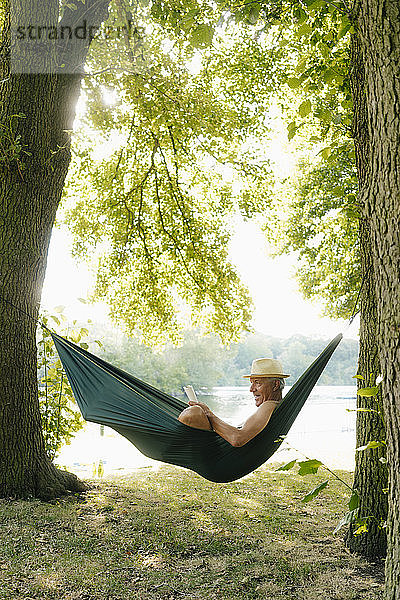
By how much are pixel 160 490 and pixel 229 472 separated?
1.14 m

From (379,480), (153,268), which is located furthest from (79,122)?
(379,480)

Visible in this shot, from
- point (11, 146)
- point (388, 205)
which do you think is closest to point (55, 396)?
point (11, 146)

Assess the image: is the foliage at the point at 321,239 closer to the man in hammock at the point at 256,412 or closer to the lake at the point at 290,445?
the lake at the point at 290,445

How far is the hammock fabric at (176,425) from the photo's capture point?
7.77 feet

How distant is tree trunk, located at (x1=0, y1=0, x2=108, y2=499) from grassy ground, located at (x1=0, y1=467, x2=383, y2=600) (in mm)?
217

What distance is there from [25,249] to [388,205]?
7.27 feet

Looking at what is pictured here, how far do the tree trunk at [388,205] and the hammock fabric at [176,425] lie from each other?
103 cm

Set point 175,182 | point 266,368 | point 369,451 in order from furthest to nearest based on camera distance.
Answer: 1. point 175,182
2. point 266,368
3. point 369,451

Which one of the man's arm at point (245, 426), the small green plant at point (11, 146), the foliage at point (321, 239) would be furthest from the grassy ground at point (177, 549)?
the foliage at point (321, 239)

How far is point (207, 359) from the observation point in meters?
22.3

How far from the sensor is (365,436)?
229 cm

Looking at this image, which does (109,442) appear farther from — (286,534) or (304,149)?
(286,534)

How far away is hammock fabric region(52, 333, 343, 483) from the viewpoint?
7.77 feet

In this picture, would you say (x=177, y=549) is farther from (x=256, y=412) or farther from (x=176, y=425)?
(x=256, y=412)
